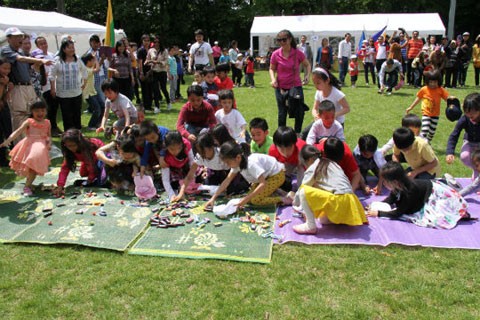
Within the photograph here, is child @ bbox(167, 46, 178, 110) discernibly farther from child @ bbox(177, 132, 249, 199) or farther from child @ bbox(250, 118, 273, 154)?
child @ bbox(177, 132, 249, 199)

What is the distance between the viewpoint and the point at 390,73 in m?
13.4

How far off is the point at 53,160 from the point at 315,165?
4673mm

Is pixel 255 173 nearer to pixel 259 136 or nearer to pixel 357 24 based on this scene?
pixel 259 136

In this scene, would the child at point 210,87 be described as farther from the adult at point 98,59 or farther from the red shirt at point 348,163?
the red shirt at point 348,163

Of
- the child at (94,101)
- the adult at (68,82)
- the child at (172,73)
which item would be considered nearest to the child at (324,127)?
the adult at (68,82)

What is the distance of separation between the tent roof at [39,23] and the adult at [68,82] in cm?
Result: 395

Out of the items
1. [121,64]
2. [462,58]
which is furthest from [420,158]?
[462,58]

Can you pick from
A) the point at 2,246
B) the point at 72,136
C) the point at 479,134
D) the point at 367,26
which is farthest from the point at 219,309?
the point at 367,26

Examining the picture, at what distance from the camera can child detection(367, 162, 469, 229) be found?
4148 mm

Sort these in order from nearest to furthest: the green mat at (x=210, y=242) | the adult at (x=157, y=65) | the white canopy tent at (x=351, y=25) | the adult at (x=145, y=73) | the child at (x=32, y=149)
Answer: the green mat at (x=210, y=242)
the child at (x=32, y=149)
the adult at (x=157, y=65)
the adult at (x=145, y=73)
the white canopy tent at (x=351, y=25)

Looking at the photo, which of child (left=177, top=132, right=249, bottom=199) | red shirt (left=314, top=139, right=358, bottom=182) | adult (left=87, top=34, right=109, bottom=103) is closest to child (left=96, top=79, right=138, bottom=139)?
child (left=177, top=132, right=249, bottom=199)

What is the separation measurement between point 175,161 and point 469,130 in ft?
12.3

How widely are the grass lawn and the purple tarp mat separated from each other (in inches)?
3.7

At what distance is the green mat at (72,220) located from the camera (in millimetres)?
4125
